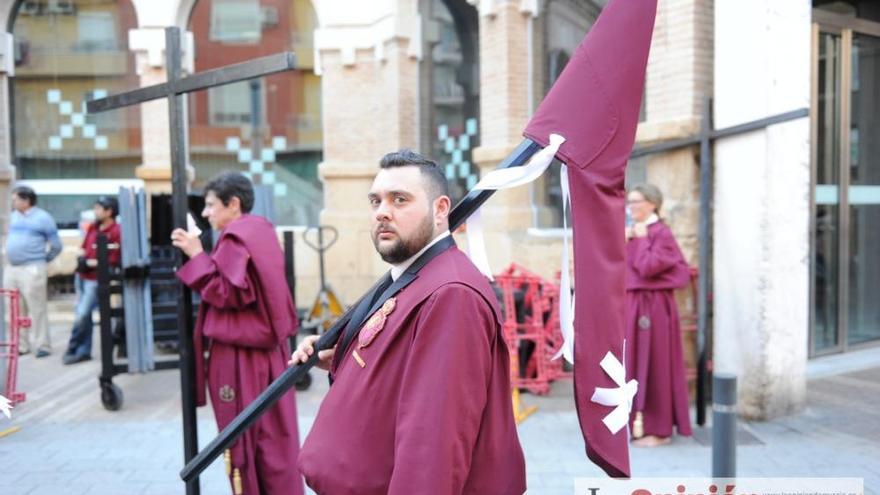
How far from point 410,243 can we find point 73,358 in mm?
7420

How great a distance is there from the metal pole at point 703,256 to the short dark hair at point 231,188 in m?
3.37

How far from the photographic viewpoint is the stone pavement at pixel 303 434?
15.1 ft

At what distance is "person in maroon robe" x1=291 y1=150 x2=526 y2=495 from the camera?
5.81 ft

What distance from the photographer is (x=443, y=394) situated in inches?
69.6

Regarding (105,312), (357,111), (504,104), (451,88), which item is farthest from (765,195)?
(357,111)

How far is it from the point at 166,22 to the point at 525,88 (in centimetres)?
580

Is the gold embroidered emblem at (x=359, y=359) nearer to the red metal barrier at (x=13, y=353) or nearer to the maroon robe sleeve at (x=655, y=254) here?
the maroon robe sleeve at (x=655, y=254)

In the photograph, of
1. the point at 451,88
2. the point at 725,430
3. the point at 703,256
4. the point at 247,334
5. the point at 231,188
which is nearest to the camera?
the point at 725,430

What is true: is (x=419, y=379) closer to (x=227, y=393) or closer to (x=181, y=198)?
(x=181, y=198)

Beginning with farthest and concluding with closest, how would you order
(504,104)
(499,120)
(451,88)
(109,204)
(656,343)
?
(451,88) → (499,120) → (504,104) → (109,204) → (656,343)

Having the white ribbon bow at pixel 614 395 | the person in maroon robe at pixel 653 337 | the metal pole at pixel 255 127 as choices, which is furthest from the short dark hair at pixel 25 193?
the white ribbon bow at pixel 614 395

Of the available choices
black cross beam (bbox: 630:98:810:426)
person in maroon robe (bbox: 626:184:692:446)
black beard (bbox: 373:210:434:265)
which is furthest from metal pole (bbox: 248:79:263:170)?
black beard (bbox: 373:210:434:265)

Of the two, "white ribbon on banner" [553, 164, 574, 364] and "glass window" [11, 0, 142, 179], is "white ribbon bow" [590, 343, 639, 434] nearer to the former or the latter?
"white ribbon on banner" [553, 164, 574, 364]

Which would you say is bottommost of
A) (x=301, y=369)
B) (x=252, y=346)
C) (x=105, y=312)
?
(x=105, y=312)
